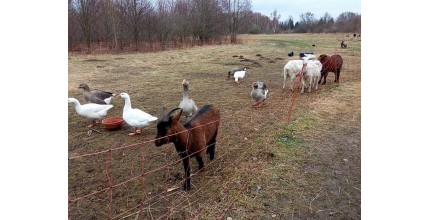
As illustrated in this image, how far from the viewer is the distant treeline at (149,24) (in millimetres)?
21703

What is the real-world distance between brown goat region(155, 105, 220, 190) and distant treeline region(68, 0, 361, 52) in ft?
49.8

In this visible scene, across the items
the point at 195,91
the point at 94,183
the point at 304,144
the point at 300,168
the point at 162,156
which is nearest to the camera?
the point at 94,183

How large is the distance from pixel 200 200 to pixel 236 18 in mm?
30487

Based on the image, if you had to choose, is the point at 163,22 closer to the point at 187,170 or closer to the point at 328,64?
the point at 328,64

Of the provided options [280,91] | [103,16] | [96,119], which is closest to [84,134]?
[96,119]

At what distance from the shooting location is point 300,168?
167 inches

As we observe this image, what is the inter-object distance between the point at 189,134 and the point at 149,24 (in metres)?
22.6

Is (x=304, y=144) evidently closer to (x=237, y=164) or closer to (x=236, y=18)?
(x=237, y=164)

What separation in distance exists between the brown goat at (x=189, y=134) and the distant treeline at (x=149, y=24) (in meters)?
15.2

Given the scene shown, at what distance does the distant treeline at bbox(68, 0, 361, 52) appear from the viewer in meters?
21.7

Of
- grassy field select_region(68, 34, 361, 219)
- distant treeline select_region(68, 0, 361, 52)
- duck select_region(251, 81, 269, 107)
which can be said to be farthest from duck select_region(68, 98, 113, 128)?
distant treeline select_region(68, 0, 361, 52)

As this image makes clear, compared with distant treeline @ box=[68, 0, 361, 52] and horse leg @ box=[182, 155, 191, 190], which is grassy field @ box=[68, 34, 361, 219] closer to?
horse leg @ box=[182, 155, 191, 190]

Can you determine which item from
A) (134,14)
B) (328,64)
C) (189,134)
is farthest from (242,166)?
(134,14)

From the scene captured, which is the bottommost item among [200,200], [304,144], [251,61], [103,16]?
[200,200]
